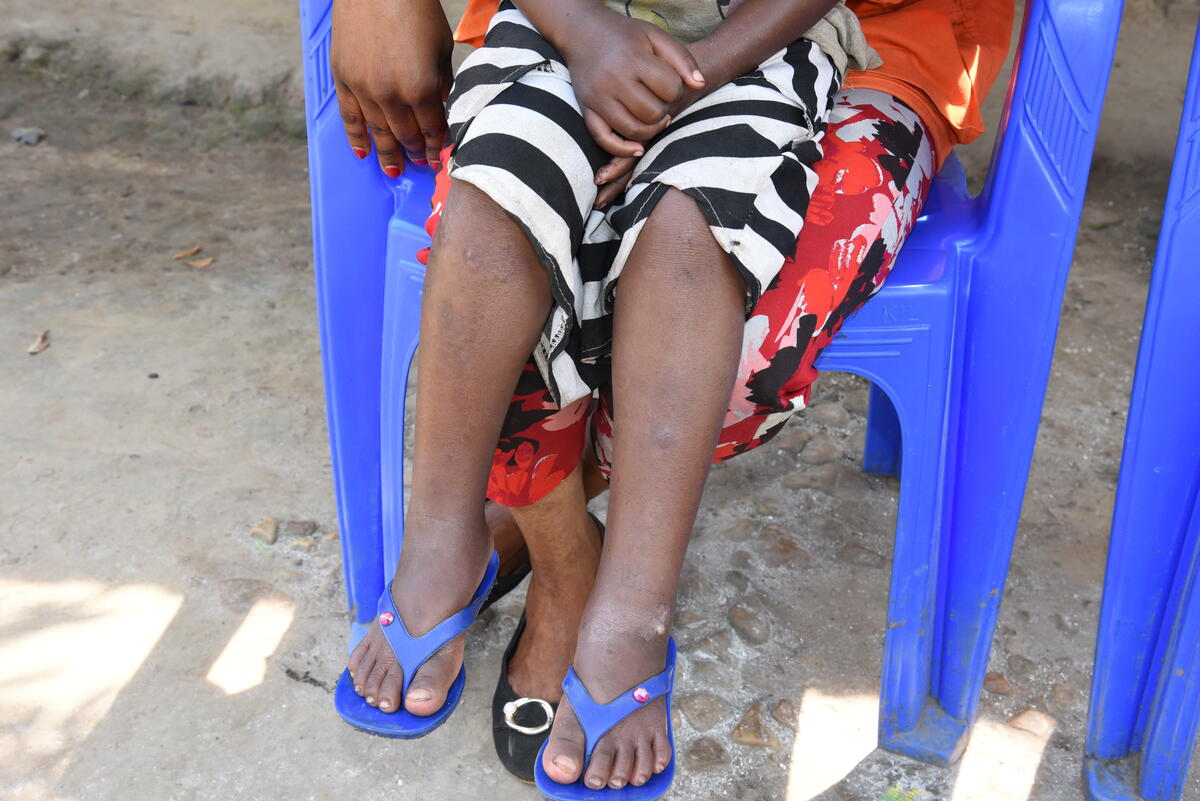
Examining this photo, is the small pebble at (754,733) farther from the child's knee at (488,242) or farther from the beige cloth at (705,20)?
the beige cloth at (705,20)

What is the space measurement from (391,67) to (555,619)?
2.40ft

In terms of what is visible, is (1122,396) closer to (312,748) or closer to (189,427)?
(312,748)

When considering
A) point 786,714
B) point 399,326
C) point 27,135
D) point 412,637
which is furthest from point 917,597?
point 27,135

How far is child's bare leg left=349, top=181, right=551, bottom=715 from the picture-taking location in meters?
1.11

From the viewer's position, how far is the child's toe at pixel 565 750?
1.13 metres

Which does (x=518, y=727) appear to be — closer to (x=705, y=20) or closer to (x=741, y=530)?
(x=741, y=530)

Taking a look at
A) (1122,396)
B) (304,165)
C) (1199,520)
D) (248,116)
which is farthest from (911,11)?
(248,116)

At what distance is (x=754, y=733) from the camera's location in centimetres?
146

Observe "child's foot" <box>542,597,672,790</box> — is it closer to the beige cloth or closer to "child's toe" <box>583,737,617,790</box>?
"child's toe" <box>583,737,617,790</box>

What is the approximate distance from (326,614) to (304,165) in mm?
1962

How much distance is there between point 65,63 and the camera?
3686mm

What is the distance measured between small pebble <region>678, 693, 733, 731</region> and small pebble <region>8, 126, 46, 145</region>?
9.22ft

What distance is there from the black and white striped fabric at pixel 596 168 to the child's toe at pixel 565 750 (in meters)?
0.34

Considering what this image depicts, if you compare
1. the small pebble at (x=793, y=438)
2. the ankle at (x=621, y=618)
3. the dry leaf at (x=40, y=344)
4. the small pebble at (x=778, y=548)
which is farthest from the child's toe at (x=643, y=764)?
the dry leaf at (x=40, y=344)
